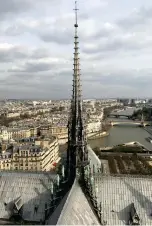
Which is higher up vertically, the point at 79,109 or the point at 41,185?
the point at 79,109

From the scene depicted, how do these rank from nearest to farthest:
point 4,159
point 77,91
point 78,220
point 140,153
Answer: point 78,220 → point 77,91 → point 4,159 → point 140,153

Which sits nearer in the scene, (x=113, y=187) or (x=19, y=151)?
(x=113, y=187)

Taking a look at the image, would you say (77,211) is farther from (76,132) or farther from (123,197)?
(76,132)

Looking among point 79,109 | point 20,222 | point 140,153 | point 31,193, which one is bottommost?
point 140,153

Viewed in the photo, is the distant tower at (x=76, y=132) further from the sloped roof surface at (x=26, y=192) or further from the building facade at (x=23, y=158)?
the building facade at (x=23, y=158)

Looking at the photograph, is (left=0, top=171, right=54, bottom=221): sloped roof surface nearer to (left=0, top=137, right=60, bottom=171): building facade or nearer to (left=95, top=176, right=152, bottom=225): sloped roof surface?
(left=95, top=176, right=152, bottom=225): sloped roof surface

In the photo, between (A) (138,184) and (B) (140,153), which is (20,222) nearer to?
(A) (138,184)

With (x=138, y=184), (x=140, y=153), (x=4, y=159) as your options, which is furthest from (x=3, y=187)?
(x=140, y=153)

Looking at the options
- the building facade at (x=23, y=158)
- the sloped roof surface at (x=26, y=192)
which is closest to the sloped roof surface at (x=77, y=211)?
the sloped roof surface at (x=26, y=192)

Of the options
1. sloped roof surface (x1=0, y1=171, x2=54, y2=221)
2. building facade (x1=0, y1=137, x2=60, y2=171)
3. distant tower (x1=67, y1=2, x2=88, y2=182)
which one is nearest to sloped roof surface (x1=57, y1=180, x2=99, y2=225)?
distant tower (x1=67, y1=2, x2=88, y2=182)
